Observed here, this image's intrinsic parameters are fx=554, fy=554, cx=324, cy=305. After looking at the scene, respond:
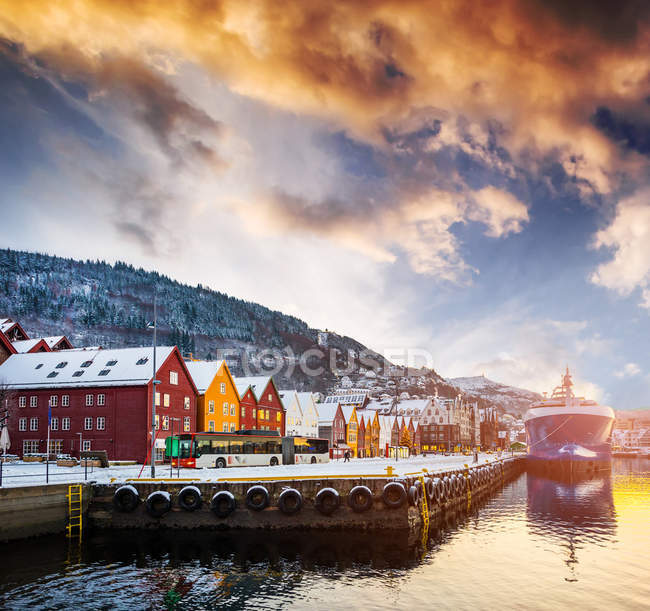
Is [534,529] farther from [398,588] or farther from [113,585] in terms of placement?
[113,585]

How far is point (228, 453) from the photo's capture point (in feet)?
183

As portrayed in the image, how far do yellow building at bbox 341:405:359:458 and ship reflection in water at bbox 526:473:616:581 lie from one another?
42395mm

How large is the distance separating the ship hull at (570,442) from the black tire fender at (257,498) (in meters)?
81.8

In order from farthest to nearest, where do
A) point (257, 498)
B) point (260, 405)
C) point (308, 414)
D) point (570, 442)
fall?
1. point (570, 442)
2. point (308, 414)
3. point (260, 405)
4. point (257, 498)

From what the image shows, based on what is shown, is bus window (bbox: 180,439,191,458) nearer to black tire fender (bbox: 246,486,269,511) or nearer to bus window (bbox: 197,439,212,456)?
bus window (bbox: 197,439,212,456)

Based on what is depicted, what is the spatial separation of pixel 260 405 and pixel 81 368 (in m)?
32.5

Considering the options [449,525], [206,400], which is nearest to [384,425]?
[206,400]

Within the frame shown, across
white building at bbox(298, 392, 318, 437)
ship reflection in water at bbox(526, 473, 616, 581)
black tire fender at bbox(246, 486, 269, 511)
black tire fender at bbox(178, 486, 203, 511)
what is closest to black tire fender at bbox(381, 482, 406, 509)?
black tire fender at bbox(246, 486, 269, 511)

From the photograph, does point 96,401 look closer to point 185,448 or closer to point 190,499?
point 185,448


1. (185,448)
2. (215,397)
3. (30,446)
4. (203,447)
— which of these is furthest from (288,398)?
(185,448)

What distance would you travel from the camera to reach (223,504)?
36469 millimetres

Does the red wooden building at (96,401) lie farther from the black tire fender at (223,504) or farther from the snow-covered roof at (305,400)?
the snow-covered roof at (305,400)

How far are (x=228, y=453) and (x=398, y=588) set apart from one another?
34.1 metres

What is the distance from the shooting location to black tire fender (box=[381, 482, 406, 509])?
36062mm
